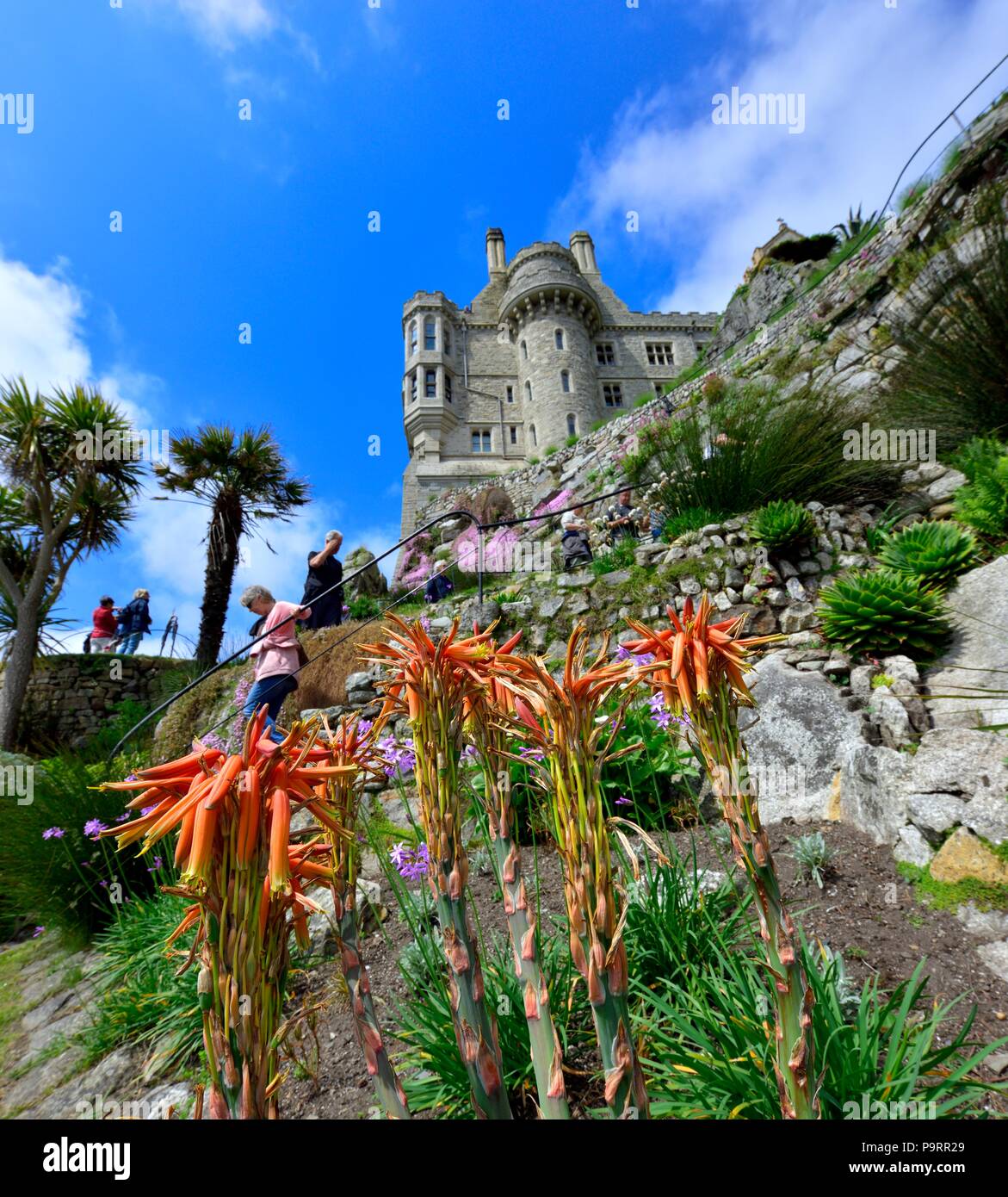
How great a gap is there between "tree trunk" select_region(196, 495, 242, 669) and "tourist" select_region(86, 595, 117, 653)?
317 centimetres

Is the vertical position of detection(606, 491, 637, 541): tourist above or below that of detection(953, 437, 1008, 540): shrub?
above

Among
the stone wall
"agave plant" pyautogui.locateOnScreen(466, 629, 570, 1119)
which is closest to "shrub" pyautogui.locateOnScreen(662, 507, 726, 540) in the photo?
"agave plant" pyautogui.locateOnScreen(466, 629, 570, 1119)

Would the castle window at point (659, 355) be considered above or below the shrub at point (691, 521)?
above

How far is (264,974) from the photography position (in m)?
0.72

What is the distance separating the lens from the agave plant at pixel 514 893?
81 centimetres

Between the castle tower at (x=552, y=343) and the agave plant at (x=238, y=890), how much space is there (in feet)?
109

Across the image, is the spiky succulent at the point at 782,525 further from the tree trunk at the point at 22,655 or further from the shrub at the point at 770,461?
the tree trunk at the point at 22,655

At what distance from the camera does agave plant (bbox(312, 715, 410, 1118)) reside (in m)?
0.83

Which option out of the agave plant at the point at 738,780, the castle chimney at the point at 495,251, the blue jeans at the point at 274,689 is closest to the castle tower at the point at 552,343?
the castle chimney at the point at 495,251

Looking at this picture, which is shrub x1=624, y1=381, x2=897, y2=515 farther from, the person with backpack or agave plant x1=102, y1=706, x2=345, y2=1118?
the person with backpack

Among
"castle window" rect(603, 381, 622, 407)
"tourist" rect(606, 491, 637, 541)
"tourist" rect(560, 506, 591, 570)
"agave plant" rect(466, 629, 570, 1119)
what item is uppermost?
"castle window" rect(603, 381, 622, 407)

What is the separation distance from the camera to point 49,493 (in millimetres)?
11641

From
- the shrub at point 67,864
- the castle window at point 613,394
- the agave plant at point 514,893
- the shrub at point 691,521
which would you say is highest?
the castle window at point 613,394
